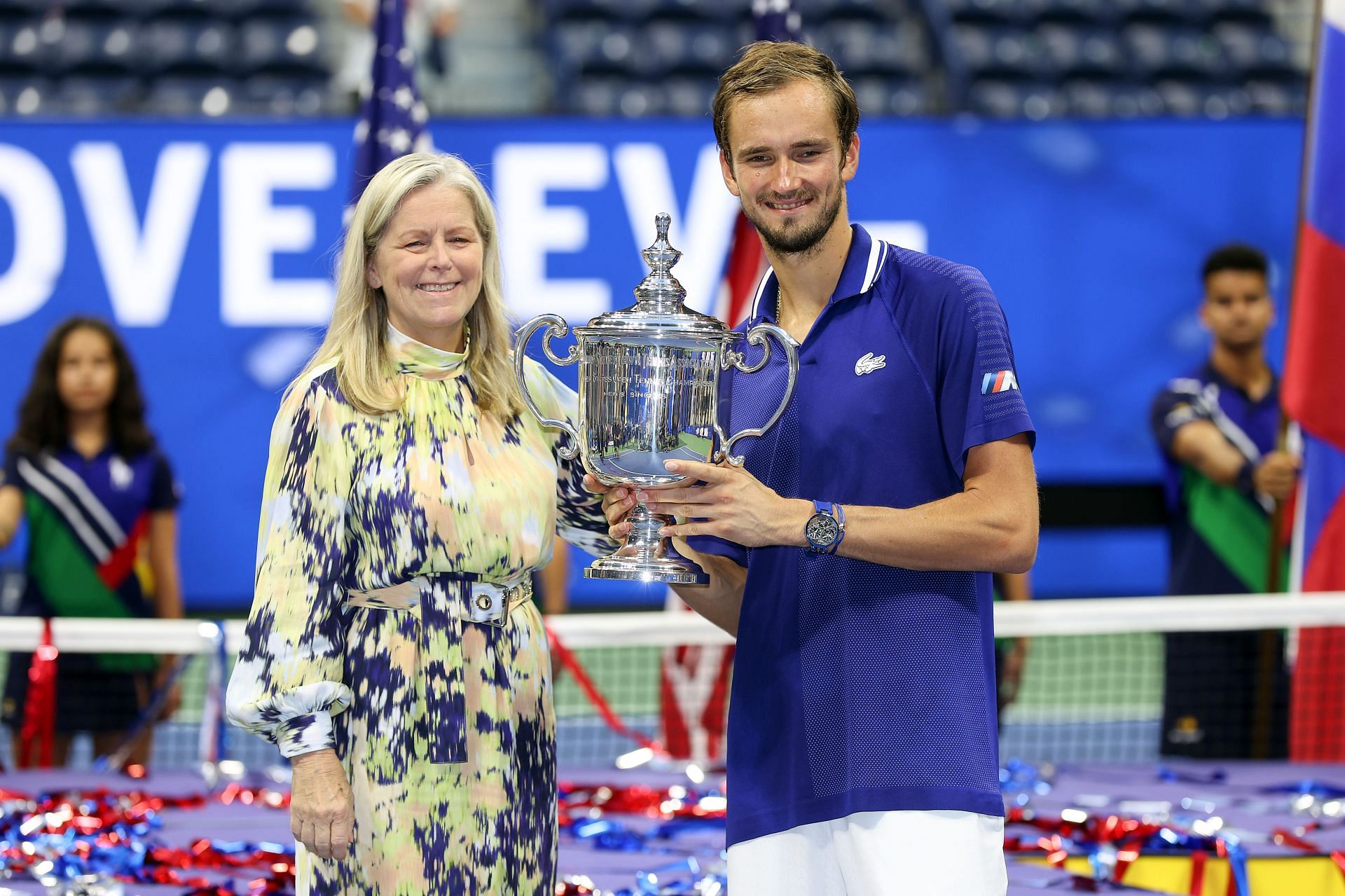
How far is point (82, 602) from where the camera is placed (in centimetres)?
608

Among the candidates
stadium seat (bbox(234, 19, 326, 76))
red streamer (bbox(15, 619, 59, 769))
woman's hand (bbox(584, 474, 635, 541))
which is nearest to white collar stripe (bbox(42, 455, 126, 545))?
red streamer (bbox(15, 619, 59, 769))

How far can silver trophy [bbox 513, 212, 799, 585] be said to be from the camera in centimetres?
268

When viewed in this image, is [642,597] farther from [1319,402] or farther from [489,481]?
[489,481]

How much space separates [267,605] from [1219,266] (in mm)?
4922

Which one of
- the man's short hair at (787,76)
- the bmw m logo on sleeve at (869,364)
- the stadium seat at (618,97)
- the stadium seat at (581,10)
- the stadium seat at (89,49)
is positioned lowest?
the bmw m logo on sleeve at (869,364)

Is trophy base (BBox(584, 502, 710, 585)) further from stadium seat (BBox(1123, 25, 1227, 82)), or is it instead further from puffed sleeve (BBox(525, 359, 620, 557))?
stadium seat (BBox(1123, 25, 1227, 82))

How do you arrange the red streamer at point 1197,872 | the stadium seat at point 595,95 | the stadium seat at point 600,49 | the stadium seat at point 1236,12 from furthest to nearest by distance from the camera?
the stadium seat at point 1236,12, the stadium seat at point 600,49, the stadium seat at point 595,95, the red streamer at point 1197,872

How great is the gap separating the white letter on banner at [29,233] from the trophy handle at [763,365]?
673 centimetres

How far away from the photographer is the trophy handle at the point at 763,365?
254cm

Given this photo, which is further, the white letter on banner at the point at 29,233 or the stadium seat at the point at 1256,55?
the stadium seat at the point at 1256,55

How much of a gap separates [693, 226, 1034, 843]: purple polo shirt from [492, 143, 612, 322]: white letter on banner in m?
6.07

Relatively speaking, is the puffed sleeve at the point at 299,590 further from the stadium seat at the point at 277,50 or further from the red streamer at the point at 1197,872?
the stadium seat at the point at 277,50

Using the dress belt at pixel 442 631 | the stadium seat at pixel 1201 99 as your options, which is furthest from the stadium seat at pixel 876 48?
the dress belt at pixel 442 631

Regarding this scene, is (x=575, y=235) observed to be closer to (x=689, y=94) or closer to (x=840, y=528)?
(x=689, y=94)
